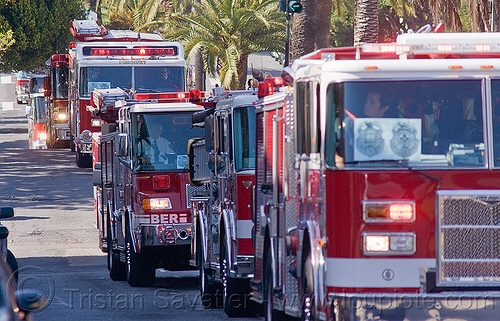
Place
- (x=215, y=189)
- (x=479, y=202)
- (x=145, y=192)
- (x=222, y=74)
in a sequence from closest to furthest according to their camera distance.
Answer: (x=479, y=202) → (x=215, y=189) → (x=145, y=192) → (x=222, y=74)

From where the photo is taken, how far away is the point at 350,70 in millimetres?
7871

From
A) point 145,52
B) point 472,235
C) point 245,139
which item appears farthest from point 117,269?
point 145,52

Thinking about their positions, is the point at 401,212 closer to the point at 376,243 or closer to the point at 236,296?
the point at 376,243

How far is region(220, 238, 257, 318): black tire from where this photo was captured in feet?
39.8

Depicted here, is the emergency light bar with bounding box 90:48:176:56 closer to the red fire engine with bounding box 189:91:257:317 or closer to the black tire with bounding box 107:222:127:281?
the black tire with bounding box 107:222:127:281

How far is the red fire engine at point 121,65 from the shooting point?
27.3 metres

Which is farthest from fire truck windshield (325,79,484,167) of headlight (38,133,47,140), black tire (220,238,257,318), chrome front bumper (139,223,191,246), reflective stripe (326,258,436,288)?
headlight (38,133,47,140)

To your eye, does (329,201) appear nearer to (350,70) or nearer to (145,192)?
(350,70)

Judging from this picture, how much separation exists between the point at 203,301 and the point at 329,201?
19.4 ft

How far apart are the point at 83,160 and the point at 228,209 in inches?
894

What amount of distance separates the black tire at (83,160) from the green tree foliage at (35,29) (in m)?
13.7

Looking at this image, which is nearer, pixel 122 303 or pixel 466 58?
pixel 466 58

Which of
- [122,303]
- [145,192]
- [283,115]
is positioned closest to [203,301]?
[122,303]

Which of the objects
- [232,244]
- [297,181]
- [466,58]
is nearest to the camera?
[466,58]
